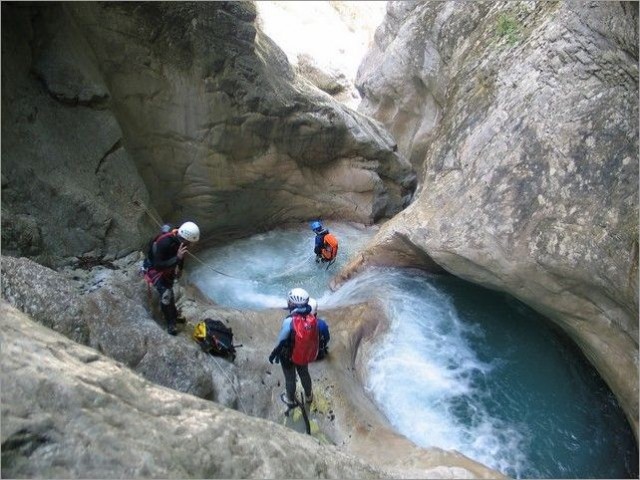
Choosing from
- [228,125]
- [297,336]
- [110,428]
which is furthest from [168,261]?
[228,125]

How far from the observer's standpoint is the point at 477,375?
27.7 feet

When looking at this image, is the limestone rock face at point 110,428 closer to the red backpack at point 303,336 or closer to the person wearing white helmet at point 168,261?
the red backpack at point 303,336

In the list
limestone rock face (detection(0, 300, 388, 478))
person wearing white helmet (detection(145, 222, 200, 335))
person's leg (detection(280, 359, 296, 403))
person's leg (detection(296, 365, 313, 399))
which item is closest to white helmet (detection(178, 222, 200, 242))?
person wearing white helmet (detection(145, 222, 200, 335))

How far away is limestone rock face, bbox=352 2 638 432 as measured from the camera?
23.6ft

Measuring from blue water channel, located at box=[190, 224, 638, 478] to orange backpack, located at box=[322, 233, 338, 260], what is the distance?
1.80 feet

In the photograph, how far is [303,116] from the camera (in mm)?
12594

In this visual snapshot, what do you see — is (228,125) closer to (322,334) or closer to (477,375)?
(322,334)

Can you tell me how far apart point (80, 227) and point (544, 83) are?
8.13 m

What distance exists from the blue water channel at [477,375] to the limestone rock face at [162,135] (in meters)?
2.35

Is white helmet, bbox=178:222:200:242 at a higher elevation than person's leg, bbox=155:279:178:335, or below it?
higher

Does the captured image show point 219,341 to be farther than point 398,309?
No

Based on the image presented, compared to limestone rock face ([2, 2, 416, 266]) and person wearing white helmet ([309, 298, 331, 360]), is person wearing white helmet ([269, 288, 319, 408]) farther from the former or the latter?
limestone rock face ([2, 2, 416, 266])

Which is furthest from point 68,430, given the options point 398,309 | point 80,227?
point 398,309

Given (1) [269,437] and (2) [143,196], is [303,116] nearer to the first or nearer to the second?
(2) [143,196]
